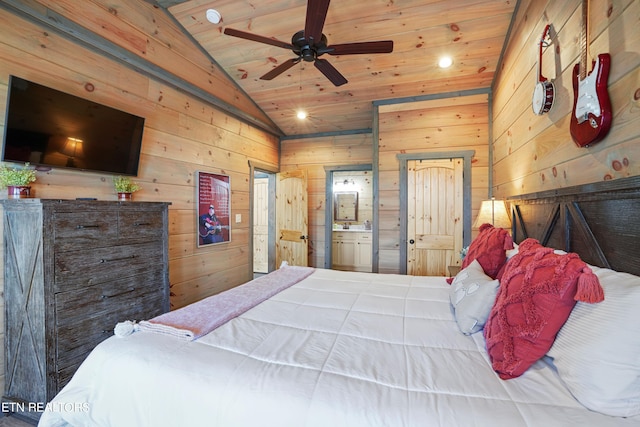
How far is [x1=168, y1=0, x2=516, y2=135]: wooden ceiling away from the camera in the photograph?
2.56 meters

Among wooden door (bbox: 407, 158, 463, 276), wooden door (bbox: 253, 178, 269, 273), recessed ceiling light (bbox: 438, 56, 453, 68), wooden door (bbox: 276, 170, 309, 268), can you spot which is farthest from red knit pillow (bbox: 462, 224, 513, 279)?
wooden door (bbox: 253, 178, 269, 273)

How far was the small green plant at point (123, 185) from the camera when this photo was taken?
2.29 meters

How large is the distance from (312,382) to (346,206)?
5502mm

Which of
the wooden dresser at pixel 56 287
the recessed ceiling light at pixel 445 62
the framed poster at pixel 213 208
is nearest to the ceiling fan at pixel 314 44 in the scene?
the recessed ceiling light at pixel 445 62

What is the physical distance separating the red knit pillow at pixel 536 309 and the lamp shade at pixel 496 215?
156cm

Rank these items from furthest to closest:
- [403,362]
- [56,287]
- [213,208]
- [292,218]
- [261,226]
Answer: [261,226]
[292,218]
[213,208]
[56,287]
[403,362]

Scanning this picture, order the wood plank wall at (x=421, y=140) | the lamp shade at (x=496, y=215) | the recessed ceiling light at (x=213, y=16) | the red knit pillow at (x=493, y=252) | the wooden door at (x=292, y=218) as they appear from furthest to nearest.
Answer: the wooden door at (x=292, y=218) → the wood plank wall at (x=421, y=140) → the recessed ceiling light at (x=213, y=16) → the lamp shade at (x=496, y=215) → the red knit pillow at (x=493, y=252)

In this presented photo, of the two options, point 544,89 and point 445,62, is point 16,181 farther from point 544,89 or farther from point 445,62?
point 445,62

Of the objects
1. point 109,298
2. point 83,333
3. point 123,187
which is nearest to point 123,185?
point 123,187

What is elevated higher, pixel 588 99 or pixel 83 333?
pixel 588 99

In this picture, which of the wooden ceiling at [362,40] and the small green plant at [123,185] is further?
the wooden ceiling at [362,40]

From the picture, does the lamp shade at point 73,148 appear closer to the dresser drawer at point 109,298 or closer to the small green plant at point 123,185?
the small green plant at point 123,185

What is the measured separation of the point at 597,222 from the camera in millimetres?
1207

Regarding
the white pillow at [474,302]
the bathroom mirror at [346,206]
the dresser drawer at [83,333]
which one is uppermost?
the bathroom mirror at [346,206]
